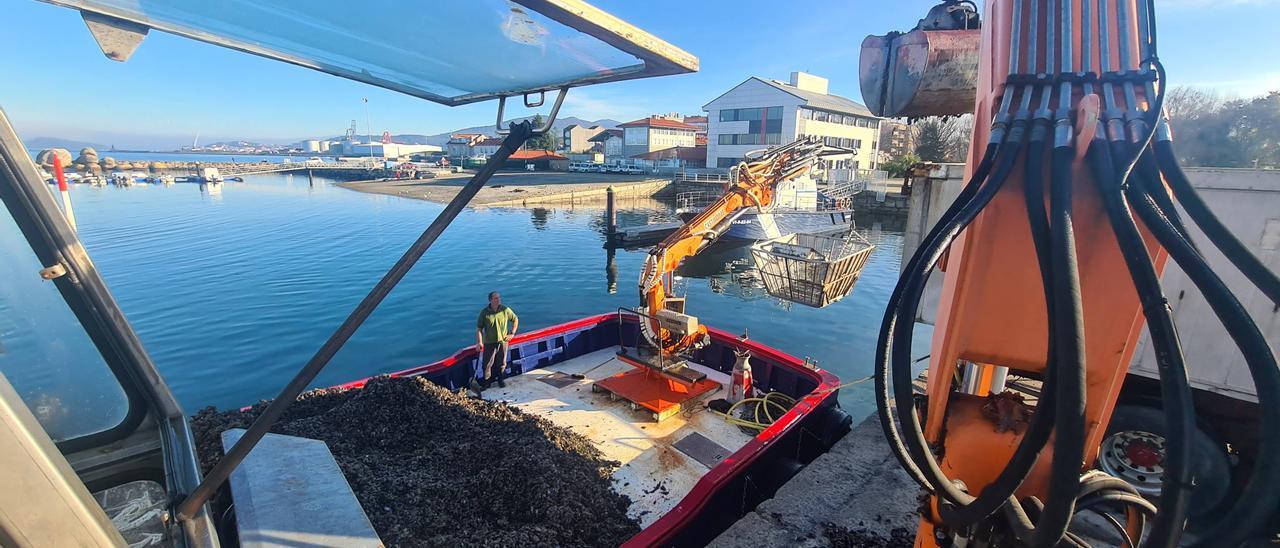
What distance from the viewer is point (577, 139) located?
90125 mm

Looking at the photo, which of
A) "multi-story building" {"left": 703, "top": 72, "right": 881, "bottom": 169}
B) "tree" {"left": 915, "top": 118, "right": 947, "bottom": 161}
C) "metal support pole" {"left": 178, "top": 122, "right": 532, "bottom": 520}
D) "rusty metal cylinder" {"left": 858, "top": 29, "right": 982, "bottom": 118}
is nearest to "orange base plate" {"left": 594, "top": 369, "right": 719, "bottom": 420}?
"rusty metal cylinder" {"left": 858, "top": 29, "right": 982, "bottom": 118}

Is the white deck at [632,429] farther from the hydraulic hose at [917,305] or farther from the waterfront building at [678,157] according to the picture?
the waterfront building at [678,157]

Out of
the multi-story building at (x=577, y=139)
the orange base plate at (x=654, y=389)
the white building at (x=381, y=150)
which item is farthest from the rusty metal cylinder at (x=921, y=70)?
the white building at (x=381, y=150)

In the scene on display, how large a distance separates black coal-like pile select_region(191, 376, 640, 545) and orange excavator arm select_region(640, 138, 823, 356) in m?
1.82

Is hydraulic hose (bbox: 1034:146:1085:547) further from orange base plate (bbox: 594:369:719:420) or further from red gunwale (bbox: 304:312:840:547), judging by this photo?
orange base plate (bbox: 594:369:719:420)

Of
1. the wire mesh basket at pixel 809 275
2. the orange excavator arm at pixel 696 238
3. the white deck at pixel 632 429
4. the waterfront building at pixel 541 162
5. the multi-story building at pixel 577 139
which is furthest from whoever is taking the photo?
the multi-story building at pixel 577 139

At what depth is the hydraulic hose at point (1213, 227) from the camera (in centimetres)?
120

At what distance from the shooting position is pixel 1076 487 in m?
1.22

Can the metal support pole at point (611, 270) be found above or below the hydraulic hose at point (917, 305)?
below

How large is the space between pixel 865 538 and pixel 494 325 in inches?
192

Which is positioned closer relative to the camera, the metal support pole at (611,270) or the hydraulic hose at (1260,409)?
the hydraulic hose at (1260,409)

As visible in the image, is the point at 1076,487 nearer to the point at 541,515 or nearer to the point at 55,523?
the point at 55,523

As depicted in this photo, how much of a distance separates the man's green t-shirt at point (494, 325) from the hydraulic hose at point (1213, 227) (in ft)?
21.0

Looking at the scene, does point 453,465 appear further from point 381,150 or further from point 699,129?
point 381,150
